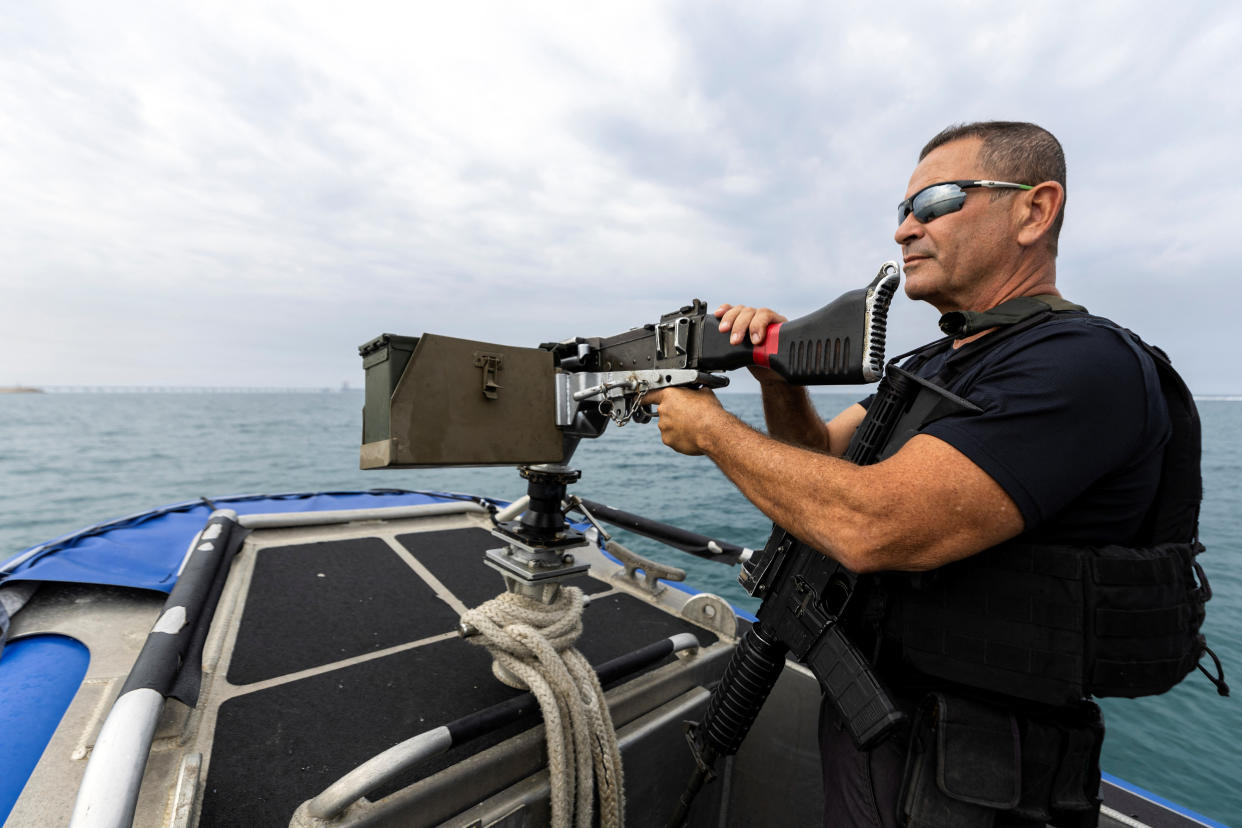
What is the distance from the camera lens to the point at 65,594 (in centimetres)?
282

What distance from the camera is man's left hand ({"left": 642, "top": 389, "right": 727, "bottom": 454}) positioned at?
1534 mm

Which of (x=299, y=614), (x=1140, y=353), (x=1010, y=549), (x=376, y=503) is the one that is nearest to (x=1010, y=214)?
(x=1140, y=353)

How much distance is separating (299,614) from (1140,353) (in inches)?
120

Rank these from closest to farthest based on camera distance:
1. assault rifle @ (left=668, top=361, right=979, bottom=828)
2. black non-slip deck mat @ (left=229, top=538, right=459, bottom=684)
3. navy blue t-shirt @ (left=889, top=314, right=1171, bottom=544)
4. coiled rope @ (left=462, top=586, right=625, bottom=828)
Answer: navy blue t-shirt @ (left=889, top=314, right=1171, bottom=544)
assault rifle @ (left=668, top=361, right=979, bottom=828)
coiled rope @ (left=462, top=586, right=625, bottom=828)
black non-slip deck mat @ (left=229, top=538, right=459, bottom=684)

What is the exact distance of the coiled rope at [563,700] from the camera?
1694 mm

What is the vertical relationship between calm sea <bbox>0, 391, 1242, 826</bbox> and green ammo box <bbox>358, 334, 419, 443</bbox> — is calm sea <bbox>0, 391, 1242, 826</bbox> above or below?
below

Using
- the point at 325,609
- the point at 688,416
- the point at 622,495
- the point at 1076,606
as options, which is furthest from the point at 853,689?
the point at 622,495

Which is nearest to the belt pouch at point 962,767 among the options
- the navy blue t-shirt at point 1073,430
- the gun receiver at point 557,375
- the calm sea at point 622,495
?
the navy blue t-shirt at point 1073,430

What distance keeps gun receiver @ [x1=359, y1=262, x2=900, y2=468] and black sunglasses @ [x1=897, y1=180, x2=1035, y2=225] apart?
558 mm

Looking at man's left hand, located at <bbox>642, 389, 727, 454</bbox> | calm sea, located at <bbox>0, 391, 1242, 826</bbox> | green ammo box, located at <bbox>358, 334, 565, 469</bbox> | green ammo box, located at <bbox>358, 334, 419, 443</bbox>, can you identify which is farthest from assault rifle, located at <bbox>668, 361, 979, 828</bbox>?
calm sea, located at <bbox>0, 391, 1242, 826</bbox>

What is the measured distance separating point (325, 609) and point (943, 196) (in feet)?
9.58

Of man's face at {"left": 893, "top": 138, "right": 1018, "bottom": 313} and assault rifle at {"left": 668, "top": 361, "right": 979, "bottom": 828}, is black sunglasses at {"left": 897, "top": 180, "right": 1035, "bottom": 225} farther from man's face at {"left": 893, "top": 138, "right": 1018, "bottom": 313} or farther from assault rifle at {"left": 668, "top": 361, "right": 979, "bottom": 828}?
assault rifle at {"left": 668, "top": 361, "right": 979, "bottom": 828}

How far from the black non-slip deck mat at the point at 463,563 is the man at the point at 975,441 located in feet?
4.96

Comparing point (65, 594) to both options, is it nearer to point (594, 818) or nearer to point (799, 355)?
point (594, 818)
